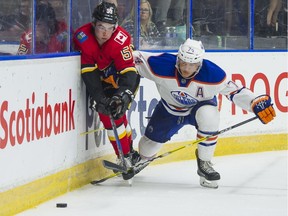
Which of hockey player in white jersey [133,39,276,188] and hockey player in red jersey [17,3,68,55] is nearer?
hockey player in red jersey [17,3,68,55]

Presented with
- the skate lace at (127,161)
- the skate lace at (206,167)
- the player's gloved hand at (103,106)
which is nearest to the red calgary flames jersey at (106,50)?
the player's gloved hand at (103,106)

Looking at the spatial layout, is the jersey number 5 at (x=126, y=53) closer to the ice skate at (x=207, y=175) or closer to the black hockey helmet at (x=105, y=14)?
the black hockey helmet at (x=105, y=14)

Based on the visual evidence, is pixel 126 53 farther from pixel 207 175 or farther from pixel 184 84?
pixel 207 175

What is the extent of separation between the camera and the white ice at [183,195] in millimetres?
5504

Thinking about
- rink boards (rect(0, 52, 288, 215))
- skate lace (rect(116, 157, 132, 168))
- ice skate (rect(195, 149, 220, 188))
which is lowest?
ice skate (rect(195, 149, 220, 188))

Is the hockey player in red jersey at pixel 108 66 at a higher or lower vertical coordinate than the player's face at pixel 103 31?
lower

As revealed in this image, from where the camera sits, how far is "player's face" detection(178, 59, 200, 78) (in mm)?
6195

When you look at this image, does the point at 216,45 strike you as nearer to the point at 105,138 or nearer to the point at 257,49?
the point at 257,49

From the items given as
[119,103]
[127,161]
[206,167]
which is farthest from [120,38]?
[206,167]

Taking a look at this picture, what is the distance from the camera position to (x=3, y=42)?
542 centimetres

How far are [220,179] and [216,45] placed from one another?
5.58 ft

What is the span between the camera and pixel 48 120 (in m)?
5.75

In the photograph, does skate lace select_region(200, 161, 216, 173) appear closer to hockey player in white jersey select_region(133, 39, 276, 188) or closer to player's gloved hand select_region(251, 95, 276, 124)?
hockey player in white jersey select_region(133, 39, 276, 188)

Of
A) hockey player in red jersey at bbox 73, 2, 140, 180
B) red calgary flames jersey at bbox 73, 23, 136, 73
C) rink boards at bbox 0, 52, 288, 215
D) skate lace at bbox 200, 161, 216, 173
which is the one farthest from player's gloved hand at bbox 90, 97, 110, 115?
skate lace at bbox 200, 161, 216, 173
